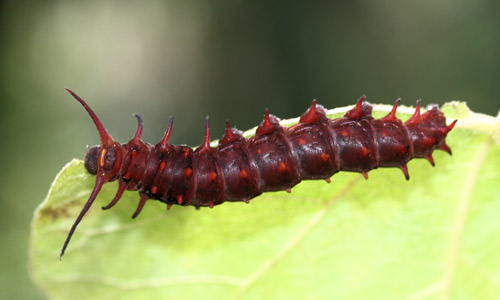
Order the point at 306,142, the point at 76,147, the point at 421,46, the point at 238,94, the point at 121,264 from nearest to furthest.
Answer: the point at 306,142, the point at 121,264, the point at 421,46, the point at 76,147, the point at 238,94

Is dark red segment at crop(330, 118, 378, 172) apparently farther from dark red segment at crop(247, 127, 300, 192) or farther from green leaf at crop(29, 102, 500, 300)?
dark red segment at crop(247, 127, 300, 192)

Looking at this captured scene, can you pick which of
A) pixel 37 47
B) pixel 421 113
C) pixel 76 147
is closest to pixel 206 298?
pixel 421 113

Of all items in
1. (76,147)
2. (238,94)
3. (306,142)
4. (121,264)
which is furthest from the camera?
(238,94)

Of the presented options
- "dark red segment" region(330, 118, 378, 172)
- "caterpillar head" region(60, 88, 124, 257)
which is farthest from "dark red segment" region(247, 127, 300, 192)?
"caterpillar head" region(60, 88, 124, 257)

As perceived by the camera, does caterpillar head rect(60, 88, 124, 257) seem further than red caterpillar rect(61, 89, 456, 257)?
No

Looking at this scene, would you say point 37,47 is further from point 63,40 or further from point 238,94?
point 238,94

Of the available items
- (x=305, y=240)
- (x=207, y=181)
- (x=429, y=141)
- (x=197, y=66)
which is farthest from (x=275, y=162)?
(x=197, y=66)
